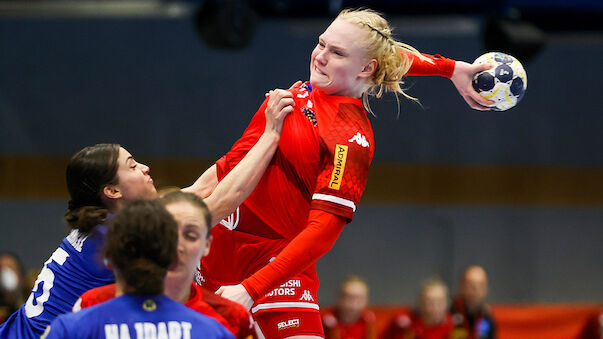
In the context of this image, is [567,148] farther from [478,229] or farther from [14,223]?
[14,223]

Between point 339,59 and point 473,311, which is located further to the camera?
point 473,311

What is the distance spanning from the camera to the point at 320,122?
122 inches

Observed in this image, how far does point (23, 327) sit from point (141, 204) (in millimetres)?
1192

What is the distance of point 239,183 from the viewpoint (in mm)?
2918

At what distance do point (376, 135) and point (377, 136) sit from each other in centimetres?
3

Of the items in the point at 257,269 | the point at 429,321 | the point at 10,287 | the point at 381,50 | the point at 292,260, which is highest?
the point at 381,50

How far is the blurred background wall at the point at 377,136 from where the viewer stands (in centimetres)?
874

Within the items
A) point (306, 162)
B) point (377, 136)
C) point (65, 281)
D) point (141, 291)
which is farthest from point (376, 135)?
point (141, 291)

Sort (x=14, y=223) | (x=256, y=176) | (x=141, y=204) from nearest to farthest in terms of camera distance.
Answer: (x=141, y=204) → (x=256, y=176) → (x=14, y=223)

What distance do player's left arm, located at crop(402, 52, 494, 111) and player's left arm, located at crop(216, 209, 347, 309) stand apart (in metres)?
0.93

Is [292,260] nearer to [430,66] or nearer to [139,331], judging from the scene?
[139,331]

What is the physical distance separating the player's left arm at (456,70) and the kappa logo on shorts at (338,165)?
26.3 inches

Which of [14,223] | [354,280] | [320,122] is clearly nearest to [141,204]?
[320,122]

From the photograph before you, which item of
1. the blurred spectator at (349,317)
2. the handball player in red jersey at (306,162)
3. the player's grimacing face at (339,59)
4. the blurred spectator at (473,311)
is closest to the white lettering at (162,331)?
the handball player in red jersey at (306,162)
